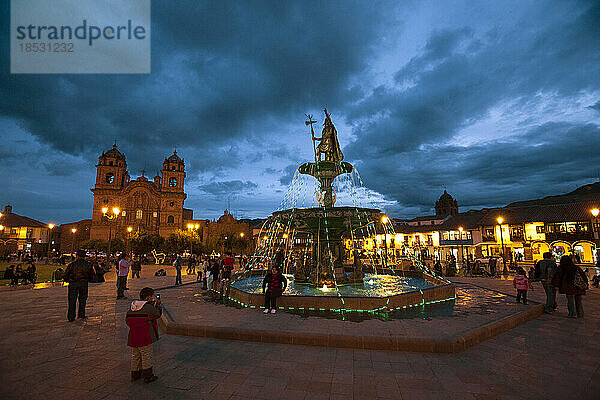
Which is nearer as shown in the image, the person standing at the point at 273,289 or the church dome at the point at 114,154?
the person standing at the point at 273,289

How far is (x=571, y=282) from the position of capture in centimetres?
770

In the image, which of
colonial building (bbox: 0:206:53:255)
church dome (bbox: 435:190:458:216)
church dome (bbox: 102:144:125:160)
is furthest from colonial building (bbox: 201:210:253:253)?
church dome (bbox: 435:190:458:216)

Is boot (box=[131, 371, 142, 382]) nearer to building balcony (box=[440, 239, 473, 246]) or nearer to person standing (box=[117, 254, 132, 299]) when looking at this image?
person standing (box=[117, 254, 132, 299])

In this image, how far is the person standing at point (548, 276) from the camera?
842 cm

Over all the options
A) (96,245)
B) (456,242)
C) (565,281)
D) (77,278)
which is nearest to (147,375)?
(77,278)

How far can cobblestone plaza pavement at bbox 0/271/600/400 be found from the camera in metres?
3.90

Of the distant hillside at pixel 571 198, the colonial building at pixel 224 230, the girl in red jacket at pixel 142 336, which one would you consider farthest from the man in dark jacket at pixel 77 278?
the distant hillside at pixel 571 198

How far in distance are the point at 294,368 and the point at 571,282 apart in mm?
8060

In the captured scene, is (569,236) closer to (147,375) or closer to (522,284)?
(522,284)

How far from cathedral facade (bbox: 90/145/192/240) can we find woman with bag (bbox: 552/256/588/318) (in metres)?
70.6

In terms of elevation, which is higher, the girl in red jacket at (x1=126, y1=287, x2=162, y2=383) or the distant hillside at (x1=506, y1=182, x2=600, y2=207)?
the distant hillside at (x1=506, y1=182, x2=600, y2=207)

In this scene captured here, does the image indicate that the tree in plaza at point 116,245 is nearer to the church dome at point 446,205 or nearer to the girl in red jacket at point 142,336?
the girl in red jacket at point 142,336

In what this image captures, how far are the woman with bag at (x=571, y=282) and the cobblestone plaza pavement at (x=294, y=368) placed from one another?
1036 millimetres

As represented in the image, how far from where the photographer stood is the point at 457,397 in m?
3.77
